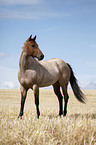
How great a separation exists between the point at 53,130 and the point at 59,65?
335cm

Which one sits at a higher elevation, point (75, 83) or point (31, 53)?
point (31, 53)

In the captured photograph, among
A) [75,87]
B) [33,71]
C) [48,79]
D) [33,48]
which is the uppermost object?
[33,48]

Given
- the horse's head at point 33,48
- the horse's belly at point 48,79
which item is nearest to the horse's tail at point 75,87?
the horse's belly at point 48,79

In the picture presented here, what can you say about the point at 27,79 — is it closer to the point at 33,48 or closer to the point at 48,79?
the point at 48,79

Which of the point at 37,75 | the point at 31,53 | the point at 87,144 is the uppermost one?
the point at 31,53

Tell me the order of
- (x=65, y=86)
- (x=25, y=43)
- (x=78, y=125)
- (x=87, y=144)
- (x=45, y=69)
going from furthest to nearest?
(x=65, y=86) < (x=45, y=69) < (x=25, y=43) < (x=78, y=125) < (x=87, y=144)

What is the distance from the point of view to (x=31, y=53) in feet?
18.4

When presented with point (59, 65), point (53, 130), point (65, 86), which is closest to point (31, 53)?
point (59, 65)

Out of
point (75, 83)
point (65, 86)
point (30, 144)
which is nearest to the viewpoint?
point (30, 144)

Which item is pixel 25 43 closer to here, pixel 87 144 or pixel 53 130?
pixel 53 130

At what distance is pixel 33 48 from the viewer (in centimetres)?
555

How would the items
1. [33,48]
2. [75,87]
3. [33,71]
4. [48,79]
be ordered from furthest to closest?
[75,87] → [48,79] → [33,71] → [33,48]

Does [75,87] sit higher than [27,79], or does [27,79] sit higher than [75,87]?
[27,79]

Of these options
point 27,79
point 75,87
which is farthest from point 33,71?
point 75,87
